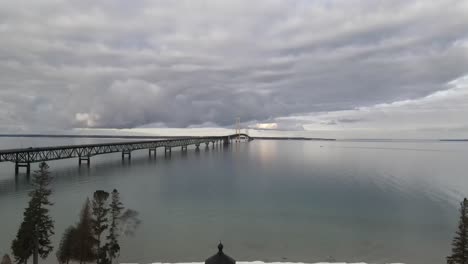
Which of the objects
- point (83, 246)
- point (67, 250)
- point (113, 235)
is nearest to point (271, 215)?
point (113, 235)

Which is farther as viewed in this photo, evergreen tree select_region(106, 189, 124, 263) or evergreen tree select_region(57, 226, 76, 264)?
evergreen tree select_region(57, 226, 76, 264)

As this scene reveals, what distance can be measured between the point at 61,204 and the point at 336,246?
37164 mm

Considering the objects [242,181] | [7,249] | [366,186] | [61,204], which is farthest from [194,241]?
[366,186]

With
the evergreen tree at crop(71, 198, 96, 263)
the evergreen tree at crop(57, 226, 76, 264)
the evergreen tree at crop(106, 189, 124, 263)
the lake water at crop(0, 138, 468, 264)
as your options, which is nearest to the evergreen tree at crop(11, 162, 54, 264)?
the evergreen tree at crop(57, 226, 76, 264)

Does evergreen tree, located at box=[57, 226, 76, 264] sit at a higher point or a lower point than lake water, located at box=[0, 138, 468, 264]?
higher

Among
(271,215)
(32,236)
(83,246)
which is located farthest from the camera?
(271,215)

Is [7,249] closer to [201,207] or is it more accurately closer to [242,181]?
[201,207]

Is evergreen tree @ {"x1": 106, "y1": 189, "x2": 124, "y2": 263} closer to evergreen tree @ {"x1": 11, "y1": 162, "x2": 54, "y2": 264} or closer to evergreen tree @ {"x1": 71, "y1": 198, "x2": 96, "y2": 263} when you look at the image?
evergreen tree @ {"x1": 71, "y1": 198, "x2": 96, "y2": 263}

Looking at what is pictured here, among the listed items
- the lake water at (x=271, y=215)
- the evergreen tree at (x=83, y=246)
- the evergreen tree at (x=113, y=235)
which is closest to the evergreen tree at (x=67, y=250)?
the evergreen tree at (x=83, y=246)

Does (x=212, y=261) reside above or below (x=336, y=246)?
above

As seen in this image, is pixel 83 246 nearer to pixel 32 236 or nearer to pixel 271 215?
pixel 32 236

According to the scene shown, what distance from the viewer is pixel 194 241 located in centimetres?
3083

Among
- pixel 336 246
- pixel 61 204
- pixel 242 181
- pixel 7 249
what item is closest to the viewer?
pixel 7 249

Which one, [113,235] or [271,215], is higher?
[113,235]
